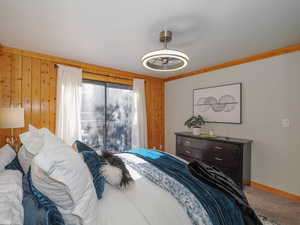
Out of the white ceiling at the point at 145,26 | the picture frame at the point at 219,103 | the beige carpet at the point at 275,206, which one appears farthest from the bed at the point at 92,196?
the picture frame at the point at 219,103

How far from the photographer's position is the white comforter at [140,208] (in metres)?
0.95

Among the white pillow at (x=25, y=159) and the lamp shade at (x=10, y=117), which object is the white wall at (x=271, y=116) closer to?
the white pillow at (x=25, y=159)

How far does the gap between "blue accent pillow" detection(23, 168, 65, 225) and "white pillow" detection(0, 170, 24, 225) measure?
42 millimetres

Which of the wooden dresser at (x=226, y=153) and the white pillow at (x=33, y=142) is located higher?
the white pillow at (x=33, y=142)

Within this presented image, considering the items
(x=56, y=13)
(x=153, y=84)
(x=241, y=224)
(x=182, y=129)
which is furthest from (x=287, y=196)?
(x=56, y=13)

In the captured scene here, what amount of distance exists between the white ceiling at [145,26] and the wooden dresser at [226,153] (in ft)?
5.31

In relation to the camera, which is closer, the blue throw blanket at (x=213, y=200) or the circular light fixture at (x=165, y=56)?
the blue throw blanket at (x=213, y=200)

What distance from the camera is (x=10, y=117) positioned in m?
2.08

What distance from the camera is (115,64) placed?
325 centimetres

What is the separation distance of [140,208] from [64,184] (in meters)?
0.54

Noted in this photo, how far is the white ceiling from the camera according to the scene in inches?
60.4

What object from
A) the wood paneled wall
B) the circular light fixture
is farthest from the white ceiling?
the wood paneled wall

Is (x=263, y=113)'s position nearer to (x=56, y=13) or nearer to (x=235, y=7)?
(x=235, y=7)

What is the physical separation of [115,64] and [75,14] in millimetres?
1590
